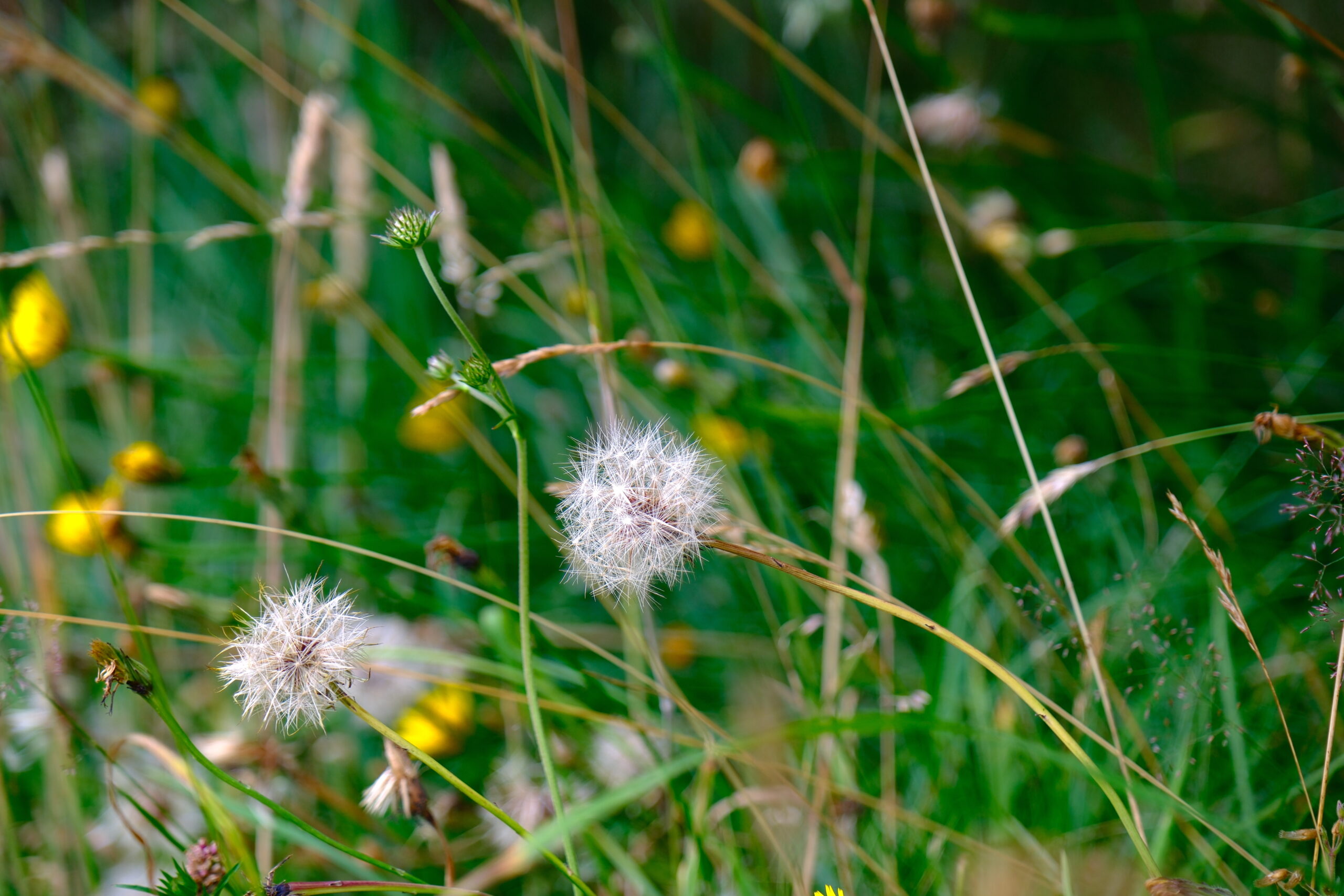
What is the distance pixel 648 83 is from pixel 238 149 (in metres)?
0.75

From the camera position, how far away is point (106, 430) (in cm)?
127

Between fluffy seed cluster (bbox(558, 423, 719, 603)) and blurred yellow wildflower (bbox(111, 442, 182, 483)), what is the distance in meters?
0.51

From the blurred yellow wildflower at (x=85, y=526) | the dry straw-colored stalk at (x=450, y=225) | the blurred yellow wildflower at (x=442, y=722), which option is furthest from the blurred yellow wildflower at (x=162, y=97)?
the blurred yellow wildflower at (x=442, y=722)

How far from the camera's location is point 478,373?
45cm

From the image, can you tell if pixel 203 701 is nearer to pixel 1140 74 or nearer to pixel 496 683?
pixel 496 683

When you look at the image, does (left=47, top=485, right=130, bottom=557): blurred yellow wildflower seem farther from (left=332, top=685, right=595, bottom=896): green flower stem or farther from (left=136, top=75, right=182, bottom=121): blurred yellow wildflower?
(left=136, top=75, right=182, bottom=121): blurred yellow wildflower

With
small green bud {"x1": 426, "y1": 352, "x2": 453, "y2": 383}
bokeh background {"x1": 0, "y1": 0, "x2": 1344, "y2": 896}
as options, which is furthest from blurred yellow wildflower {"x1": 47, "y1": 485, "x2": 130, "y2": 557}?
small green bud {"x1": 426, "y1": 352, "x2": 453, "y2": 383}

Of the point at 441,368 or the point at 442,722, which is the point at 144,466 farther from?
the point at 441,368

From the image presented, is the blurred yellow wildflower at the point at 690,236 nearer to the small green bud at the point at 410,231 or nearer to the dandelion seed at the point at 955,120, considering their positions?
the dandelion seed at the point at 955,120

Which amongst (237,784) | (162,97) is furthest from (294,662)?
(162,97)

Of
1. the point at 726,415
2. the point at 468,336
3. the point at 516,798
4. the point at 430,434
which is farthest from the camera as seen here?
the point at 430,434

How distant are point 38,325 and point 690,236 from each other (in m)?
0.83

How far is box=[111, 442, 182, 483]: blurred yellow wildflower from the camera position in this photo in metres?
0.79

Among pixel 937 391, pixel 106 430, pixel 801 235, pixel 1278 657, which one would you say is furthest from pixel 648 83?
pixel 1278 657
